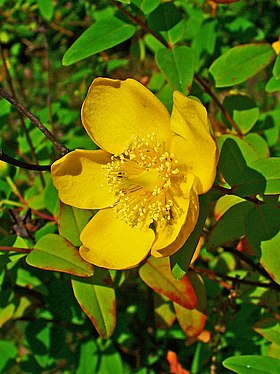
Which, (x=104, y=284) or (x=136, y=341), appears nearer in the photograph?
(x=104, y=284)

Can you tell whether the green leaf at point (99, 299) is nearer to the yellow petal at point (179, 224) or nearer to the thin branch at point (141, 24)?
the yellow petal at point (179, 224)

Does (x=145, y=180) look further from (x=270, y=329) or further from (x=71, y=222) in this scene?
(x=270, y=329)

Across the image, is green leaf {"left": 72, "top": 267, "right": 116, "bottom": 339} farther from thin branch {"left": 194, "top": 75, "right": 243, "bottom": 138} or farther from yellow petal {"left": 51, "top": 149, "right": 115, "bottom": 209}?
thin branch {"left": 194, "top": 75, "right": 243, "bottom": 138}

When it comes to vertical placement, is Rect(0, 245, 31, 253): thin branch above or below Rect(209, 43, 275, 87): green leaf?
below

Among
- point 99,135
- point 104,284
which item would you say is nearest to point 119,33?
point 99,135

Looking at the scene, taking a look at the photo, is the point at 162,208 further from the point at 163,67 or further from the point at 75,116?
the point at 75,116

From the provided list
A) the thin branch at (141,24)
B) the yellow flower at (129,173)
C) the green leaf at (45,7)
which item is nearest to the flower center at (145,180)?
the yellow flower at (129,173)

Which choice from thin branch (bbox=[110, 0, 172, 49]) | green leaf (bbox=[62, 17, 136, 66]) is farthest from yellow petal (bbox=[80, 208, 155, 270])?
thin branch (bbox=[110, 0, 172, 49])

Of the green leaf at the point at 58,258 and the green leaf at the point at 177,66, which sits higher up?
the green leaf at the point at 177,66
